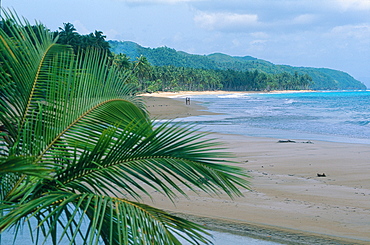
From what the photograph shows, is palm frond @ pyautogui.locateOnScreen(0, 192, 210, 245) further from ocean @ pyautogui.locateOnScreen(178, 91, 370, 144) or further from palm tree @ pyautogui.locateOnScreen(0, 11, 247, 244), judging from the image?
ocean @ pyautogui.locateOnScreen(178, 91, 370, 144)

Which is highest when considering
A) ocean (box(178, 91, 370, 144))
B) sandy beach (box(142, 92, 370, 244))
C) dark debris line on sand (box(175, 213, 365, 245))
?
dark debris line on sand (box(175, 213, 365, 245))

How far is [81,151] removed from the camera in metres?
3.80

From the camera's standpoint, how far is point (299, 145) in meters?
16.4

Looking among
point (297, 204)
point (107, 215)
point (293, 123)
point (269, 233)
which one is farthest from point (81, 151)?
point (293, 123)

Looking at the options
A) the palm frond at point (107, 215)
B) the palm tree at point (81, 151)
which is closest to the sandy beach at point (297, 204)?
the palm tree at point (81, 151)

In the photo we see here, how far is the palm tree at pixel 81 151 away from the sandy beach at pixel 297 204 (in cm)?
174

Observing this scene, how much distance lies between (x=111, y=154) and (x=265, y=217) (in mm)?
4425

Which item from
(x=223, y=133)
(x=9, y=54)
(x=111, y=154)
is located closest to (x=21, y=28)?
(x=9, y=54)

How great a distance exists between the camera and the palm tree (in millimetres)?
2625

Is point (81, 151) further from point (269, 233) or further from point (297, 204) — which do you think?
point (297, 204)

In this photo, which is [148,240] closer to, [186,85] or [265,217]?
[265,217]

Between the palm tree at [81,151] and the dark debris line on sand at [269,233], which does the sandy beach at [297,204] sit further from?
the palm tree at [81,151]

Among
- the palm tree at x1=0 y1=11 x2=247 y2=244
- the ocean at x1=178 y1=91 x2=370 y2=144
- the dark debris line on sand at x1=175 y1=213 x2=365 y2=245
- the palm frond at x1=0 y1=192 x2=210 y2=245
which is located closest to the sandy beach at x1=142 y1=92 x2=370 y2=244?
the dark debris line on sand at x1=175 y1=213 x2=365 y2=245

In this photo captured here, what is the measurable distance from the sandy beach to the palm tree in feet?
5.71
